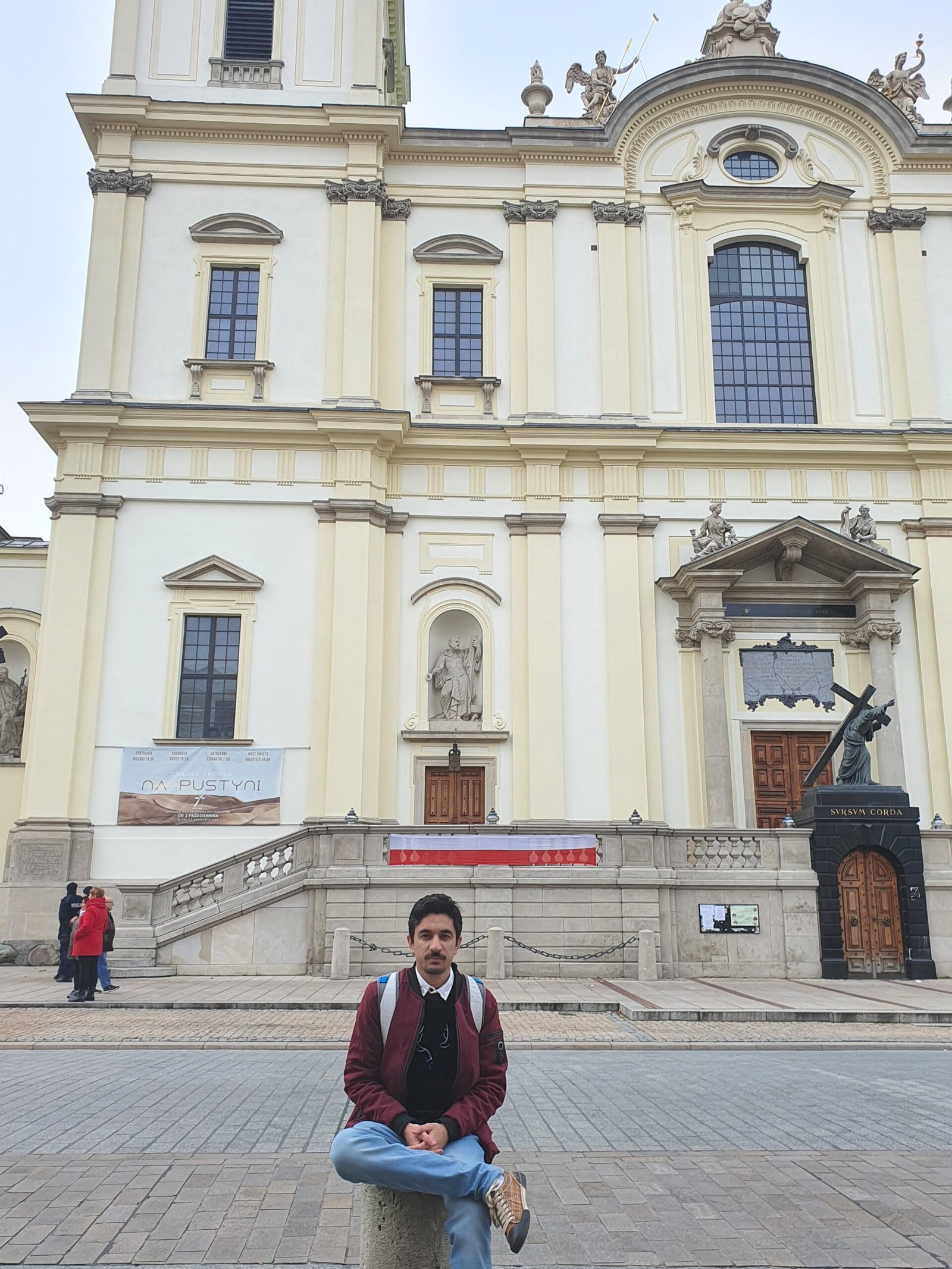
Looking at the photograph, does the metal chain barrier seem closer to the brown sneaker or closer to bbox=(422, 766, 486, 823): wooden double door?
bbox=(422, 766, 486, 823): wooden double door

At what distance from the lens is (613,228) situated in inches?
1128

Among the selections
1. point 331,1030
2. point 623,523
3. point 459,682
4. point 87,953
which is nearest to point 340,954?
point 87,953

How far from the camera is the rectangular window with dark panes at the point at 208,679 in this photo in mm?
24828

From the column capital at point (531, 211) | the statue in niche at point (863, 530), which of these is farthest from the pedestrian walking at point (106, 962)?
the column capital at point (531, 211)

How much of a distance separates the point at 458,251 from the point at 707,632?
11559mm

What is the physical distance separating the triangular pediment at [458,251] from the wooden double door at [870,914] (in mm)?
16768

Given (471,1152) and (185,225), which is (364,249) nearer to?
(185,225)

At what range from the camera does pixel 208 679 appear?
82.6ft

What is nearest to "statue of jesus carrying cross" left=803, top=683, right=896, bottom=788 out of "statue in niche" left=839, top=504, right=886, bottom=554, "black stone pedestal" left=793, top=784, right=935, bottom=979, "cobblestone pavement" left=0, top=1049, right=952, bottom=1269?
"black stone pedestal" left=793, top=784, right=935, bottom=979

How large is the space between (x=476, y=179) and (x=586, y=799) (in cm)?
1600

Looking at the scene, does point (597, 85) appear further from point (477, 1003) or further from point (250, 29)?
point (477, 1003)

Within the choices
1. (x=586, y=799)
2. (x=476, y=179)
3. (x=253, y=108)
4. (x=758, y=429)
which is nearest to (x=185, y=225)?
(x=253, y=108)

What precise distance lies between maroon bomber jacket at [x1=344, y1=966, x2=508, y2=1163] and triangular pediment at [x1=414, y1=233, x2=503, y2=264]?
86.3 feet

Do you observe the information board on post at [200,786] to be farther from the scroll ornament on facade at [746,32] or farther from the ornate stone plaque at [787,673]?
the scroll ornament on facade at [746,32]
